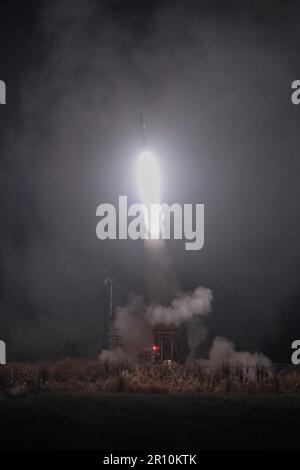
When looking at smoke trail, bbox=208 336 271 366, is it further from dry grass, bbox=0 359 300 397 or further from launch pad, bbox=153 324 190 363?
dry grass, bbox=0 359 300 397

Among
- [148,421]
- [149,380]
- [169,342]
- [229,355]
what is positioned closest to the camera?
[148,421]

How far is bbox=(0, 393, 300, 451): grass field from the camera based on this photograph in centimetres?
1950

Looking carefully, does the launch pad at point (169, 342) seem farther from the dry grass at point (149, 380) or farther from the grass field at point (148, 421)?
the grass field at point (148, 421)

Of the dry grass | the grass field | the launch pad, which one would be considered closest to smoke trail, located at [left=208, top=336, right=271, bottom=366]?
the launch pad

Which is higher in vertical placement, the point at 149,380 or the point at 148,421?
the point at 149,380

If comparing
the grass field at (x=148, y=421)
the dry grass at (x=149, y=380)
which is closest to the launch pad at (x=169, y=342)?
the dry grass at (x=149, y=380)

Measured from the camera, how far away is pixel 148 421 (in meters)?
22.4

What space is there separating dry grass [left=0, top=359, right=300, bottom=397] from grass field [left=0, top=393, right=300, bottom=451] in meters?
1.36

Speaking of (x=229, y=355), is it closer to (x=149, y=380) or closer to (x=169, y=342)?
(x=169, y=342)

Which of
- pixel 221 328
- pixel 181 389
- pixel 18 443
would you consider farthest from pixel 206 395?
pixel 221 328

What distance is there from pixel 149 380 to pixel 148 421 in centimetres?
819

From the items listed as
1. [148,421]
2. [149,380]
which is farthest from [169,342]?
[148,421]

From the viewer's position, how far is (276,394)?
95.9 feet

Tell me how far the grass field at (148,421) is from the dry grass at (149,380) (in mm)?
1363
